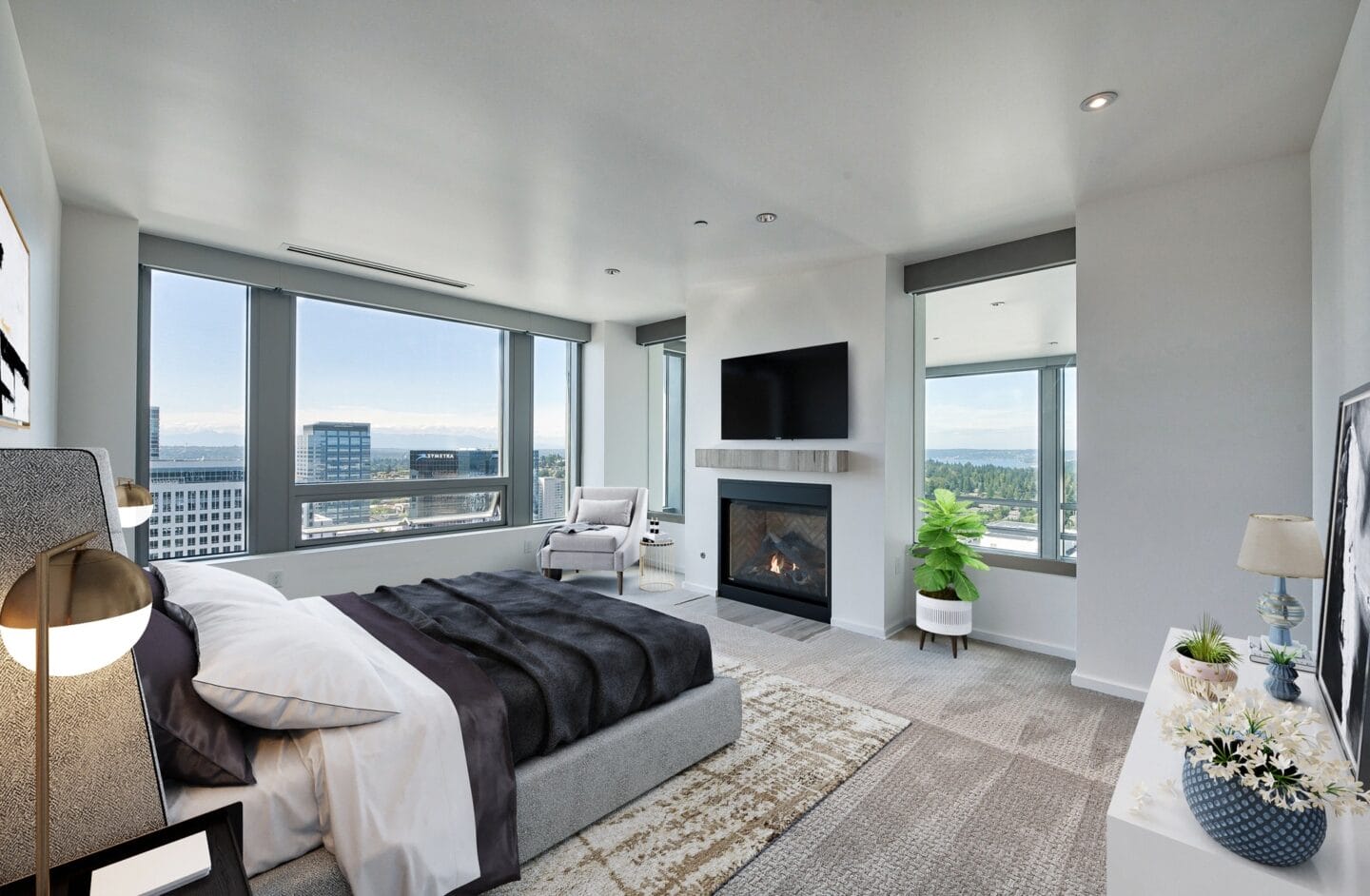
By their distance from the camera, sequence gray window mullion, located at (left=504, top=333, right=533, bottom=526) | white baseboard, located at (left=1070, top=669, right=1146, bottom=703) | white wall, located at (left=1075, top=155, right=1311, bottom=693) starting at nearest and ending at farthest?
white wall, located at (left=1075, top=155, right=1311, bottom=693), white baseboard, located at (left=1070, top=669, right=1146, bottom=703), gray window mullion, located at (left=504, top=333, right=533, bottom=526)

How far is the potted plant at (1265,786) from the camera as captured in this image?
100 cm

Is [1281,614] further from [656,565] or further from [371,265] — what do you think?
[371,265]

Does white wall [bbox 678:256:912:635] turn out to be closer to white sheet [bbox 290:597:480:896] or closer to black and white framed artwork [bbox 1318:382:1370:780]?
black and white framed artwork [bbox 1318:382:1370:780]

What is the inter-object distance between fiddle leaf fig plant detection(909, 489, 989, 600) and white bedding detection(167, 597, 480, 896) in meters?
3.01

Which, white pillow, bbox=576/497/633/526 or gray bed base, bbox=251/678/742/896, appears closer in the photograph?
gray bed base, bbox=251/678/742/896

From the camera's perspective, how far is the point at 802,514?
4.64 meters

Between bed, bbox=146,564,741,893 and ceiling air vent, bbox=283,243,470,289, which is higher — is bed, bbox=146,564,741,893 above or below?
Result: below

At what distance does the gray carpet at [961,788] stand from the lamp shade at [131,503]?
8.18 feet

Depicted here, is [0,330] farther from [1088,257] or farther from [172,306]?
[1088,257]

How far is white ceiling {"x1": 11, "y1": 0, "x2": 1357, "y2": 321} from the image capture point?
1.86 m

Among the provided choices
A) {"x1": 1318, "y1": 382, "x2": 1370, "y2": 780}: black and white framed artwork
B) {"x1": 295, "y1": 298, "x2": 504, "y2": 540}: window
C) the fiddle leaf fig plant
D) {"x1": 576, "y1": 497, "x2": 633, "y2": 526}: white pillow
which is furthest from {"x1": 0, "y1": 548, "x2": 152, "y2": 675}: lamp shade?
{"x1": 576, "y1": 497, "x2": 633, "y2": 526}: white pillow

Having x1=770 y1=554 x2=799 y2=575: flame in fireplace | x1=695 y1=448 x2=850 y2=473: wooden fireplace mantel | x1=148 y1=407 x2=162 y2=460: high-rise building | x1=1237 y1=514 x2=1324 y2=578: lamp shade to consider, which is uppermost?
x1=148 y1=407 x2=162 y2=460: high-rise building

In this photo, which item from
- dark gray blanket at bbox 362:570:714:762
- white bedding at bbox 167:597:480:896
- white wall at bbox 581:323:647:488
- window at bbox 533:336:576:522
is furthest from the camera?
white wall at bbox 581:323:647:488

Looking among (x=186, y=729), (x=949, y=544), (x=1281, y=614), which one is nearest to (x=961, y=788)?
(x=1281, y=614)
